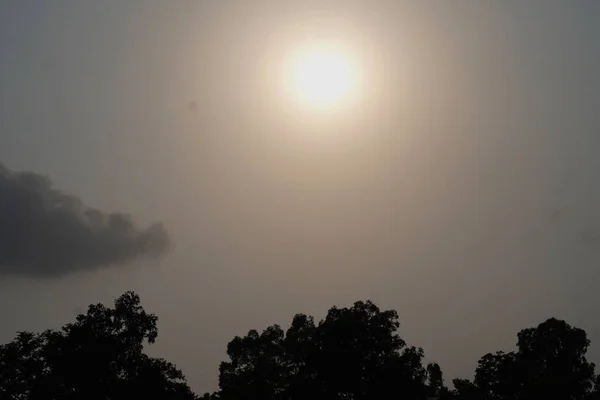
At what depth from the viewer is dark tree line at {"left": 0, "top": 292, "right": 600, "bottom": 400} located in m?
44.9

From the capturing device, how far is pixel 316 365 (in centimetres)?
5097

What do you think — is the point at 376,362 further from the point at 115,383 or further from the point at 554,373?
the point at 115,383

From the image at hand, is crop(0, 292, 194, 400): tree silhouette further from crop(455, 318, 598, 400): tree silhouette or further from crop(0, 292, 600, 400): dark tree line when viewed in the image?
crop(455, 318, 598, 400): tree silhouette

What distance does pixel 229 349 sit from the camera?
221 ft

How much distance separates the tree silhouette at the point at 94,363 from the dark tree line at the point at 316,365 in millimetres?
80

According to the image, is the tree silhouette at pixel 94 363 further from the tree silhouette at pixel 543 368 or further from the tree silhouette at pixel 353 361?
the tree silhouette at pixel 543 368

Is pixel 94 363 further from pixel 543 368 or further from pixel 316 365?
pixel 543 368

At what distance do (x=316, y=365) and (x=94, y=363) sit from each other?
62.8 feet

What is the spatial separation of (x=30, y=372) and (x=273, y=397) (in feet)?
76.8

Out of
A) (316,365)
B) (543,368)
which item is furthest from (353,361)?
(543,368)

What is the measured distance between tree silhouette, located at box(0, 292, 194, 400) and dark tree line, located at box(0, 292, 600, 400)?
80 mm

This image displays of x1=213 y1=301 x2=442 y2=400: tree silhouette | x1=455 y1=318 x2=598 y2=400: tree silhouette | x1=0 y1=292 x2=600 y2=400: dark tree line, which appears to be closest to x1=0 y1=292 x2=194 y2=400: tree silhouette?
x1=0 y1=292 x2=600 y2=400: dark tree line

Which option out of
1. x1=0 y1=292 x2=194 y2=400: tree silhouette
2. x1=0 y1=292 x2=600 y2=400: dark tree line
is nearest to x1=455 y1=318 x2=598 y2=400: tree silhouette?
x1=0 y1=292 x2=600 y2=400: dark tree line

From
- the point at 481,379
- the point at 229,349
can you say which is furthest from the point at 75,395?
the point at 481,379
